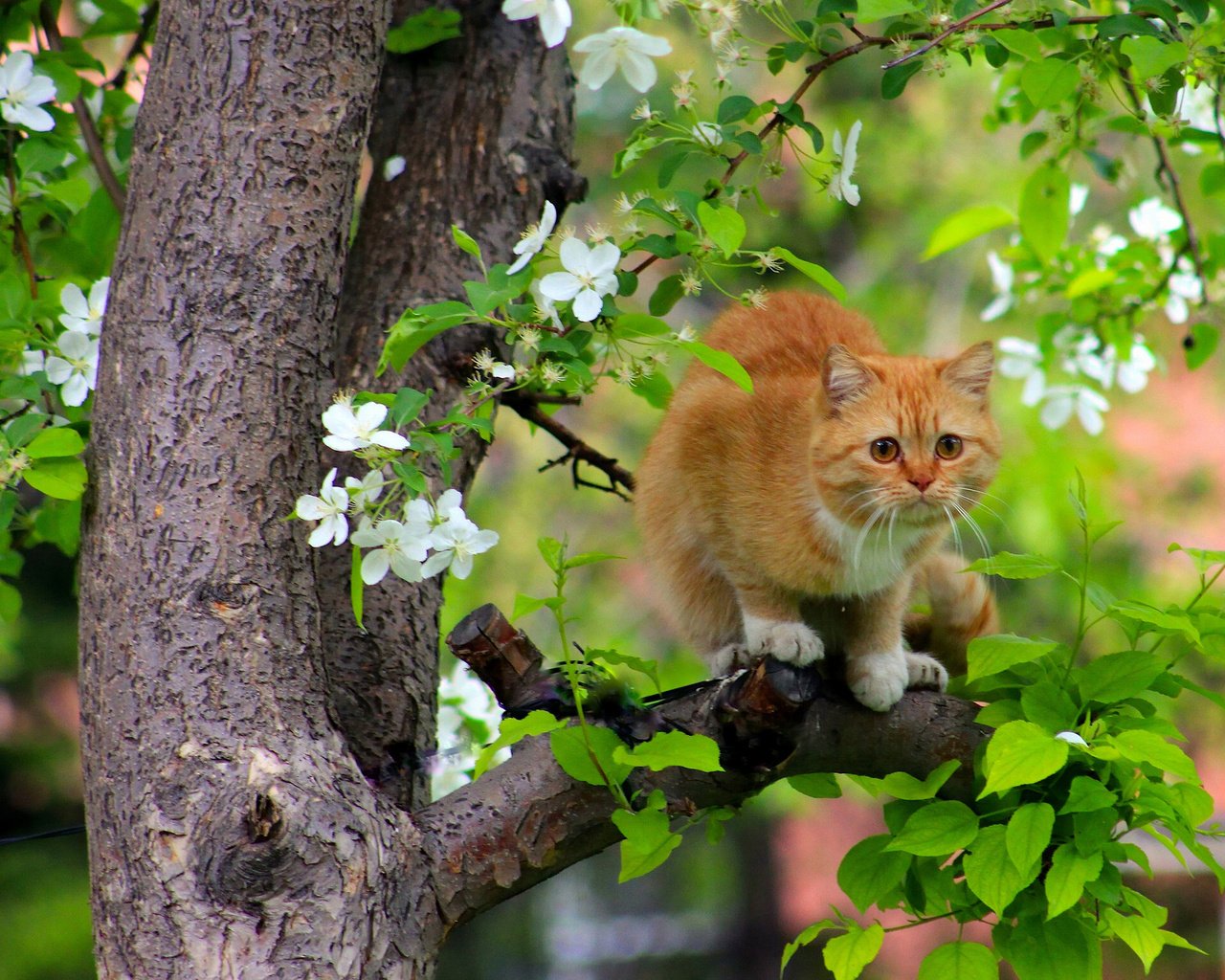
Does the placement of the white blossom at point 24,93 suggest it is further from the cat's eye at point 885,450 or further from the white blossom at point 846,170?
the cat's eye at point 885,450

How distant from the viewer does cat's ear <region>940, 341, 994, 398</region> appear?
6.66 feet

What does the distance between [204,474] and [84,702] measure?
1.01 feet

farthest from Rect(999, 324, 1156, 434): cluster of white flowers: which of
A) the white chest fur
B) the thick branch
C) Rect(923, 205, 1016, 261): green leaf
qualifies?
the thick branch

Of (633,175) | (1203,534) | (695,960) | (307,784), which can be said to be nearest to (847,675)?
(307,784)

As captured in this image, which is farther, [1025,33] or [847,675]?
[847,675]

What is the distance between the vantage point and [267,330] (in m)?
1.53

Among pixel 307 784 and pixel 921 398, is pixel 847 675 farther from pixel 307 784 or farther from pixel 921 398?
pixel 307 784

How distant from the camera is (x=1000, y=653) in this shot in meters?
1.47

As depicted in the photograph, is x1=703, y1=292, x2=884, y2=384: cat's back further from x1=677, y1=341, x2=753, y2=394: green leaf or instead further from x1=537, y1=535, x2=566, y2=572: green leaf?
x1=537, y1=535, x2=566, y2=572: green leaf

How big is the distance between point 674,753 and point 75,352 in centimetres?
98

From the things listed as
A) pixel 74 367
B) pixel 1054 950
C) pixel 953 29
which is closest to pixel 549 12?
pixel 953 29

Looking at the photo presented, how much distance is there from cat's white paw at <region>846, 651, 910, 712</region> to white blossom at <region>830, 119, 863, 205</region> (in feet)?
2.17

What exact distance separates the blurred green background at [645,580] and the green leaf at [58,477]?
8.70ft

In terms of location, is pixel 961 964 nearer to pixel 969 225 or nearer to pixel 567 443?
pixel 567 443
